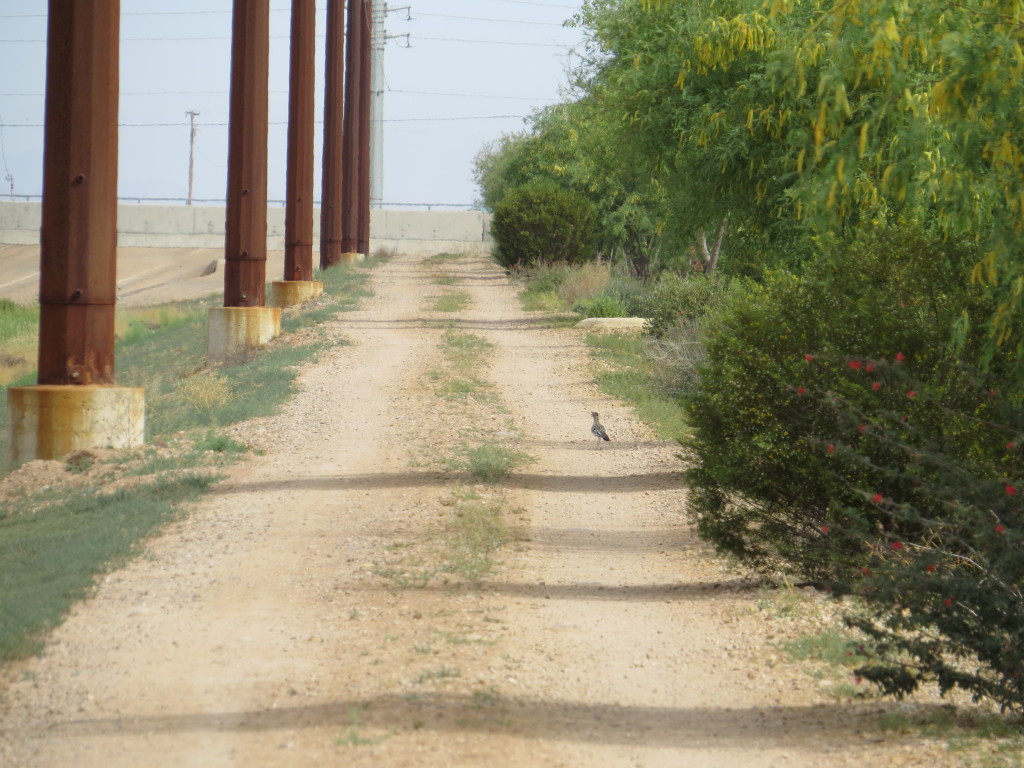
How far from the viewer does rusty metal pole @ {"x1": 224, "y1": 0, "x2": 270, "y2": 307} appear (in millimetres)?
19375

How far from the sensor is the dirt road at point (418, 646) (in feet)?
15.8

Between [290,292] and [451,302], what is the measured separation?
4537mm

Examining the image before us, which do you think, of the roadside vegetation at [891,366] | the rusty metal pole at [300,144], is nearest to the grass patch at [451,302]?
the rusty metal pole at [300,144]

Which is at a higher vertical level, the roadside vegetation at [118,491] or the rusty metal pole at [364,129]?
the rusty metal pole at [364,129]

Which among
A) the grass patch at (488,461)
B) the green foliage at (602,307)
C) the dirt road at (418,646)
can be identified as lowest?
the dirt road at (418,646)

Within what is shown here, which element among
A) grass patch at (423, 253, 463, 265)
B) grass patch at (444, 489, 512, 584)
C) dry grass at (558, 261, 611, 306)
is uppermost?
grass patch at (423, 253, 463, 265)

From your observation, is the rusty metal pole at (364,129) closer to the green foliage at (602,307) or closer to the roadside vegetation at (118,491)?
the green foliage at (602,307)

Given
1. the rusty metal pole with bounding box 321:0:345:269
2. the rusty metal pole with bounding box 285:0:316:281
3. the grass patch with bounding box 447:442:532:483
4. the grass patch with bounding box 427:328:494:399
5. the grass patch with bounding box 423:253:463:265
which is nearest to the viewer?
the grass patch with bounding box 447:442:532:483

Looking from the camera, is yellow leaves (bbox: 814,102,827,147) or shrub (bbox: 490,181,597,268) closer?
yellow leaves (bbox: 814,102,827,147)

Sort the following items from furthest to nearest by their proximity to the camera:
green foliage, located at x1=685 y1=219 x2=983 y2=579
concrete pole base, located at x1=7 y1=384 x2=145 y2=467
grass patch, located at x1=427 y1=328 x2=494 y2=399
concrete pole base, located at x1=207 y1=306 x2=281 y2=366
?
concrete pole base, located at x1=207 y1=306 x2=281 y2=366 < grass patch, located at x1=427 y1=328 x2=494 y2=399 < concrete pole base, located at x1=7 y1=384 x2=145 y2=467 < green foliage, located at x1=685 y1=219 x2=983 y2=579

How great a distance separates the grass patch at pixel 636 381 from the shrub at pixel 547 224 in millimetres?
19032

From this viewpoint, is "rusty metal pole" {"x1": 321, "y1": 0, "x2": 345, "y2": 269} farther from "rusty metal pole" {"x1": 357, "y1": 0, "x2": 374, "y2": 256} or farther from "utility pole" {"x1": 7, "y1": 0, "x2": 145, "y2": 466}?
"utility pole" {"x1": 7, "y1": 0, "x2": 145, "y2": 466}

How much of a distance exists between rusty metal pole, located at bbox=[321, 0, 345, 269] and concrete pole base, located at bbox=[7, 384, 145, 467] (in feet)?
84.2

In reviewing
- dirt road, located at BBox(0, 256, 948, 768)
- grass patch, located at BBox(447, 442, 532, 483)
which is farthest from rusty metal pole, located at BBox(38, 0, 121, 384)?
grass patch, located at BBox(447, 442, 532, 483)
